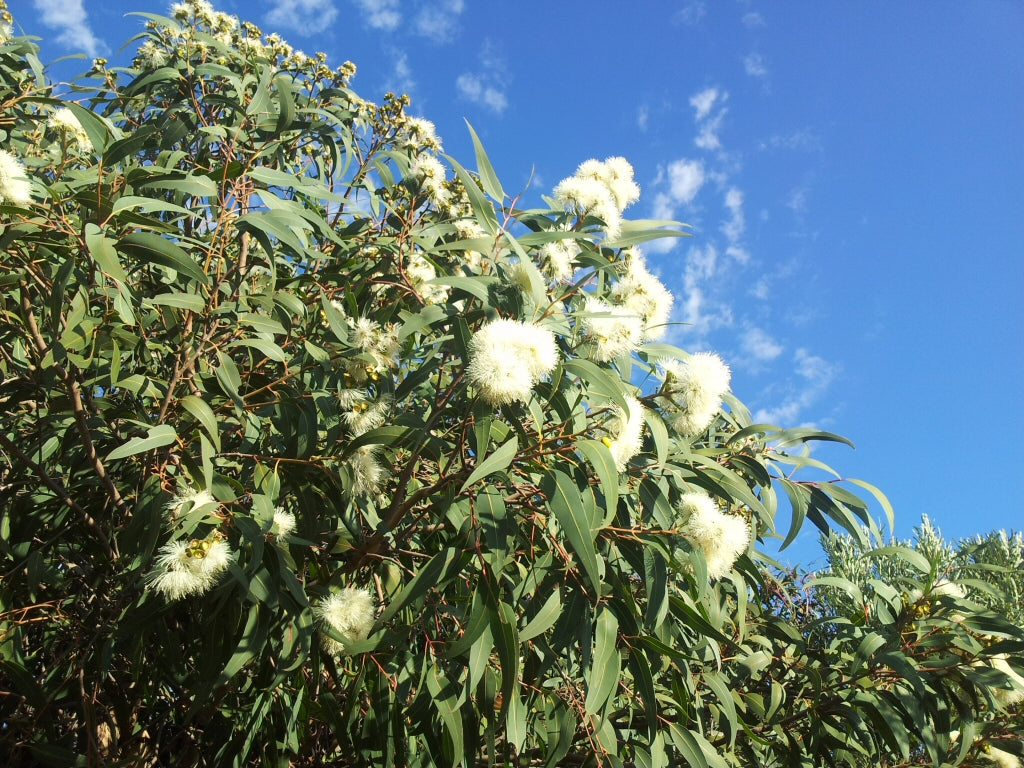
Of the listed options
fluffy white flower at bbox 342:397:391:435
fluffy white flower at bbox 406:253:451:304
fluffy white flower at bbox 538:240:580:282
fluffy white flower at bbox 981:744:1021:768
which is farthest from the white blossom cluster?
fluffy white flower at bbox 981:744:1021:768

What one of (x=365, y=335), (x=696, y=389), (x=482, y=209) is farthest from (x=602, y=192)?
(x=365, y=335)

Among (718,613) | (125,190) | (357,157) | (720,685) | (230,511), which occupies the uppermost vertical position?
(357,157)

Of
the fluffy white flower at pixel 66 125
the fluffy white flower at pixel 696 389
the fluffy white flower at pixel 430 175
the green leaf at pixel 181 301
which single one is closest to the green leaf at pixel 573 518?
the fluffy white flower at pixel 696 389

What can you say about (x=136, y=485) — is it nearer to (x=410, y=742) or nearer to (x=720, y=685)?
(x=410, y=742)

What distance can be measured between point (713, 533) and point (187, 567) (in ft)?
3.56

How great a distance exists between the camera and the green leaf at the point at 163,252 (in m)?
1.64

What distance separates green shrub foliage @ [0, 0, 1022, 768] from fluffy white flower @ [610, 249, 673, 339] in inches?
0.4

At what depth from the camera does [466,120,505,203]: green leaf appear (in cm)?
173

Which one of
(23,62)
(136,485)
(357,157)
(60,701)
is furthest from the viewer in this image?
(357,157)

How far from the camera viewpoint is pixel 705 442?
239cm

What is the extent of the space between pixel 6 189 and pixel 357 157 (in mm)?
1625

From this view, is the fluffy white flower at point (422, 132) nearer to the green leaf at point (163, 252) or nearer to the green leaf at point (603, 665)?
the green leaf at point (163, 252)

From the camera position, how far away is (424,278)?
2.35m

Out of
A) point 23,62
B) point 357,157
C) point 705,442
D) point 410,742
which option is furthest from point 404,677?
point 23,62
